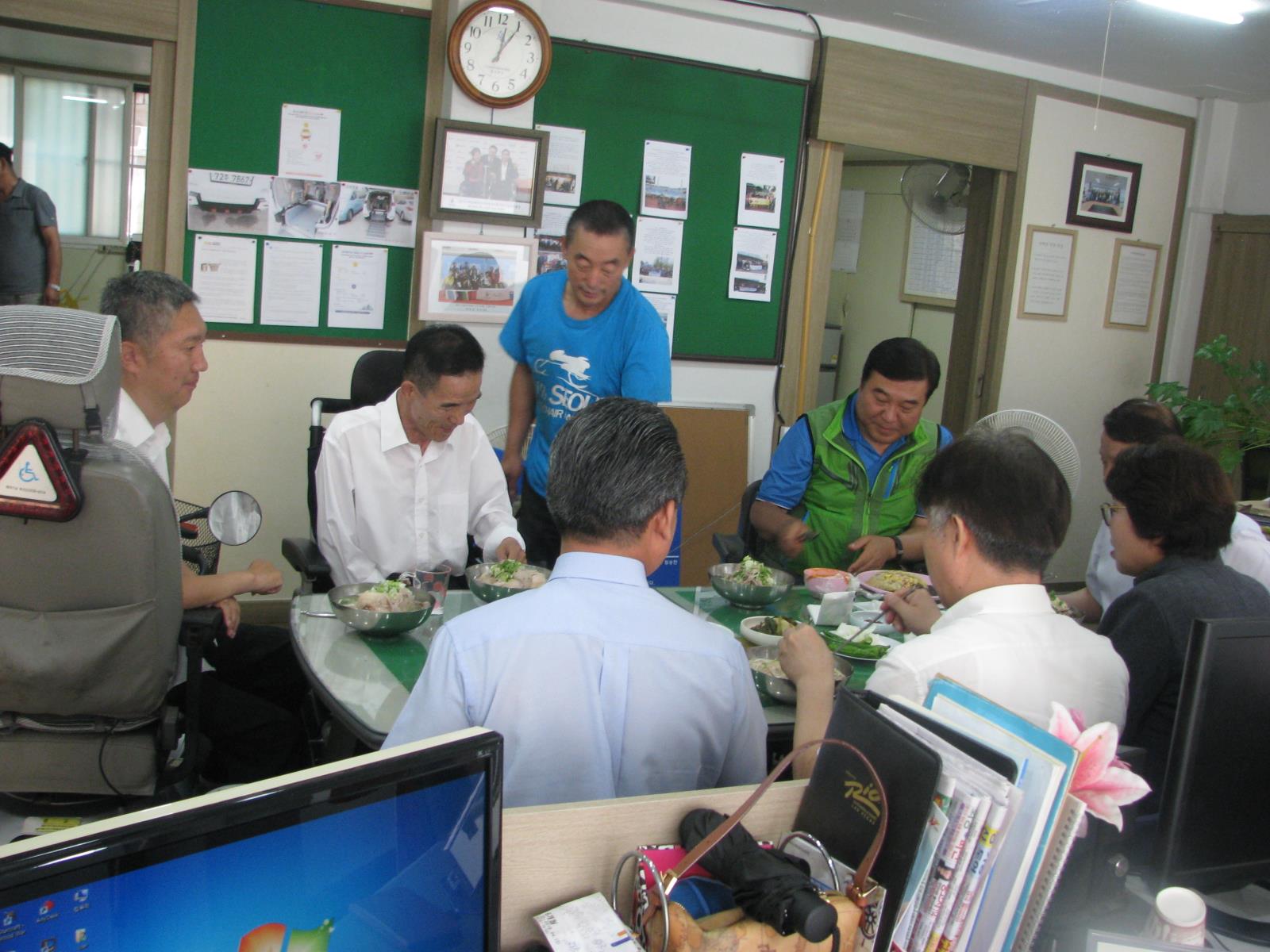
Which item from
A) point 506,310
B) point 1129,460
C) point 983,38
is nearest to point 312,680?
point 1129,460

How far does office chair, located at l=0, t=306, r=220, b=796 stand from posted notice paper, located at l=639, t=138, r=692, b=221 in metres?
3.03

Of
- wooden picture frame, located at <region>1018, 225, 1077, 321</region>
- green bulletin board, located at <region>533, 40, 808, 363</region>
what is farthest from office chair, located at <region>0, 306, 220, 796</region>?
wooden picture frame, located at <region>1018, 225, 1077, 321</region>

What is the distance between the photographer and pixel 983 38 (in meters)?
4.86

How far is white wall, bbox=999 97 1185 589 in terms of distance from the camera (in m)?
5.44

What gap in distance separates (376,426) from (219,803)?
2.13m

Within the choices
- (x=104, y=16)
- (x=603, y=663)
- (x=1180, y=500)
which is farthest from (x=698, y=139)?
(x=603, y=663)

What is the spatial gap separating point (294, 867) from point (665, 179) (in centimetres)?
409

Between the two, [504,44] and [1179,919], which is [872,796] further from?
[504,44]

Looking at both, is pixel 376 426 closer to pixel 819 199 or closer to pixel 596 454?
pixel 596 454

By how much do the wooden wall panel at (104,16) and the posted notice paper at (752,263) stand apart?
92.4 inches

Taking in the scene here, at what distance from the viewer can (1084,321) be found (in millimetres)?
5777

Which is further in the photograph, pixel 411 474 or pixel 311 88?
pixel 311 88

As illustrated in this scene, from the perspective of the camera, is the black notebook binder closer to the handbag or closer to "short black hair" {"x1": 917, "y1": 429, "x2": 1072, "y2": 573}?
the handbag

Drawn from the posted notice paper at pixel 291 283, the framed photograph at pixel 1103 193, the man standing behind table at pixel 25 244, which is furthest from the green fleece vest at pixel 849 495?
the man standing behind table at pixel 25 244
